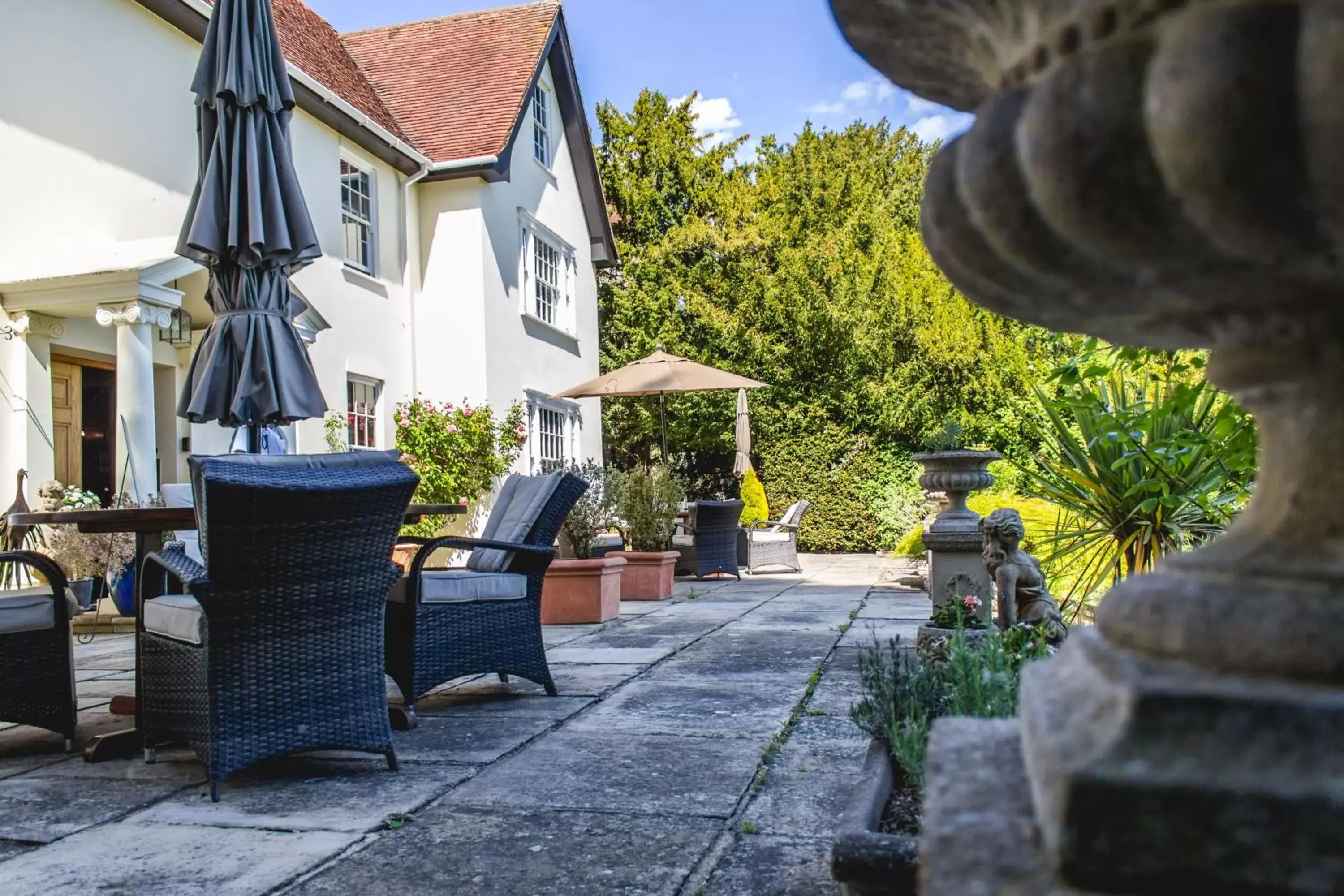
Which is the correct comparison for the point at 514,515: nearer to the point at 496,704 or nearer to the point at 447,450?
the point at 496,704

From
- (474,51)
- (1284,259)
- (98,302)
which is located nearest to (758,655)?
(1284,259)

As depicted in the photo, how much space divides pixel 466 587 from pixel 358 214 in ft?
26.4

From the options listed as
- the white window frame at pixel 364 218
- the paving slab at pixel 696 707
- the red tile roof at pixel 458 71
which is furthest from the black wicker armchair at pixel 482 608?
the red tile roof at pixel 458 71

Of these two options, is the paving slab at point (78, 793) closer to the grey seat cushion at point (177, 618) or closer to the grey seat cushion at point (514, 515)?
the grey seat cushion at point (177, 618)

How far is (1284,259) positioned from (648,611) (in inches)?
264

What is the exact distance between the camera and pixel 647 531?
26.9ft

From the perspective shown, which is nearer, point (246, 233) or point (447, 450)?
point (246, 233)

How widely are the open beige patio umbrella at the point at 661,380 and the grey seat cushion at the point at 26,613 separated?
7.38 m

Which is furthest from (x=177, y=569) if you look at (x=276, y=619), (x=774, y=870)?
(x=774, y=870)

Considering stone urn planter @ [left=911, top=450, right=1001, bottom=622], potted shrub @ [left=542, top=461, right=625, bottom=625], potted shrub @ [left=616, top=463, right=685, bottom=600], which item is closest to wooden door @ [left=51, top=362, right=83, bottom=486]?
potted shrub @ [left=542, top=461, right=625, bottom=625]

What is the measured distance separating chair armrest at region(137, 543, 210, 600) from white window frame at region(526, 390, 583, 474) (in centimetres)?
791

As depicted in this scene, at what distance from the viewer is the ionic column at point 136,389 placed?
23.0 feet

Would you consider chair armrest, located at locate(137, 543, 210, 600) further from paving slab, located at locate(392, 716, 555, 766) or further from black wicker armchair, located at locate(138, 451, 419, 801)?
paving slab, located at locate(392, 716, 555, 766)

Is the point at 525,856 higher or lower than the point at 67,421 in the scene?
lower
